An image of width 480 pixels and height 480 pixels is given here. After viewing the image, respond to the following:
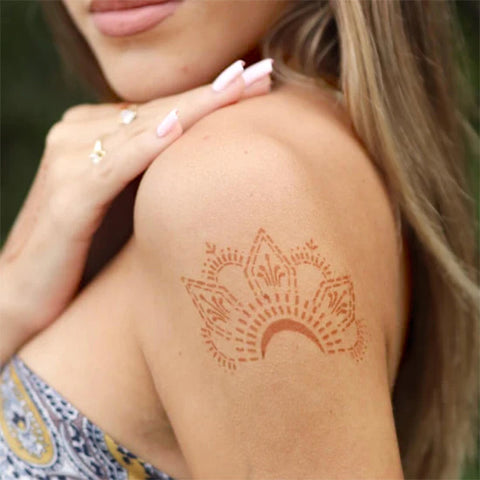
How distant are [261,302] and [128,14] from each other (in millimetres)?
537

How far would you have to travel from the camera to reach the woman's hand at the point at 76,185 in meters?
1.27

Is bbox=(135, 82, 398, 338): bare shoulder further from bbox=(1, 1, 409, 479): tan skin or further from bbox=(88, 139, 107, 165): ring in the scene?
bbox=(88, 139, 107, 165): ring

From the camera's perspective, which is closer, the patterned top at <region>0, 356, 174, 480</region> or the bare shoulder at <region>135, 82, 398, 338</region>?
the bare shoulder at <region>135, 82, 398, 338</region>

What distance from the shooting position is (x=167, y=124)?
4.07 feet

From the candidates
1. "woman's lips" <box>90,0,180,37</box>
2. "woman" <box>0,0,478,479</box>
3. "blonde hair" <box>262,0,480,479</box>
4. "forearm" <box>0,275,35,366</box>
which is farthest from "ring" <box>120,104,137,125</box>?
"forearm" <box>0,275,35,366</box>

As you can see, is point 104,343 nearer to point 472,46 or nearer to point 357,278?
point 357,278

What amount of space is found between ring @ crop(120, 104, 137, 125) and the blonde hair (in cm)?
22

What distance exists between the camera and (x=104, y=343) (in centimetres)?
128

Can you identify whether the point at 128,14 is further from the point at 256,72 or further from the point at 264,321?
the point at 264,321

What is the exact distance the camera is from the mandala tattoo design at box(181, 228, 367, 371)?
41.9 inches

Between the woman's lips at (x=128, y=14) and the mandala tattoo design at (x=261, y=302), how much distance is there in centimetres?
43

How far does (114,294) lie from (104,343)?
7 cm

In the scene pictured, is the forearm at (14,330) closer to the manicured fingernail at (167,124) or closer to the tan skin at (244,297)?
the tan skin at (244,297)

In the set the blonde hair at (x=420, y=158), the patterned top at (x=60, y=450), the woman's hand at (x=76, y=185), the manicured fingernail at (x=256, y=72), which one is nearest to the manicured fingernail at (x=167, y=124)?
the woman's hand at (x=76, y=185)
